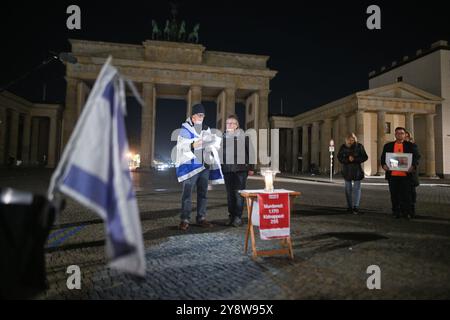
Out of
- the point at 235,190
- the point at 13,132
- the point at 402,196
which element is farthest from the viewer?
the point at 13,132

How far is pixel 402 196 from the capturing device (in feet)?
24.9

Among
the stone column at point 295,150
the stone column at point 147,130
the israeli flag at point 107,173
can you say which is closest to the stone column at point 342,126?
the stone column at point 295,150

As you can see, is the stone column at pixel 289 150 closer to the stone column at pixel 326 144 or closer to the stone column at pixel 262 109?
the stone column at pixel 326 144

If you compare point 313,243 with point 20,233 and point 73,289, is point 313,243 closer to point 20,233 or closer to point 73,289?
point 73,289

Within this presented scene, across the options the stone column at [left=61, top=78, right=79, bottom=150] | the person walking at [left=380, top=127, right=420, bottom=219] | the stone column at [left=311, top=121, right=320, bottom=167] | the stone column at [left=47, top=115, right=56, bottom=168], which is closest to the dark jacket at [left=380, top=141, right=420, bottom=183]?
the person walking at [left=380, top=127, right=420, bottom=219]

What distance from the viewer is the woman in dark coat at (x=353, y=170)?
8125 mm

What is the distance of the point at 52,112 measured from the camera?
4597cm

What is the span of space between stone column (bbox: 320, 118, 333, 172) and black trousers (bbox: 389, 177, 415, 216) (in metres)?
34.5

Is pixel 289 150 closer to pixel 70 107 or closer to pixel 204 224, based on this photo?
pixel 70 107

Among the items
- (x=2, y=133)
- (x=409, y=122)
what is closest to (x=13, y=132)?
(x=2, y=133)

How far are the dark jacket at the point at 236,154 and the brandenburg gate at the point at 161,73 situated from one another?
104ft

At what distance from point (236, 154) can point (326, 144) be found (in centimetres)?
3817
